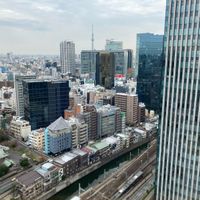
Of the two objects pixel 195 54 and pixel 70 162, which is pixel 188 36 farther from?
pixel 70 162

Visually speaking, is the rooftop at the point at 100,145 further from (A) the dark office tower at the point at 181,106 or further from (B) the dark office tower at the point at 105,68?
(B) the dark office tower at the point at 105,68

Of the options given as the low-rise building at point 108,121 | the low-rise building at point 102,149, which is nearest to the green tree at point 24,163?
the low-rise building at point 102,149

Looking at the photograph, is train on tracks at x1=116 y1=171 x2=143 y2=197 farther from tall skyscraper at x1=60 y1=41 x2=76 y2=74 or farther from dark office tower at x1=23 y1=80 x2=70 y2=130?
tall skyscraper at x1=60 y1=41 x2=76 y2=74

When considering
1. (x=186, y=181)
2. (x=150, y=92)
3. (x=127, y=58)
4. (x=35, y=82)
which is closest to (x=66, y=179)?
(x=186, y=181)

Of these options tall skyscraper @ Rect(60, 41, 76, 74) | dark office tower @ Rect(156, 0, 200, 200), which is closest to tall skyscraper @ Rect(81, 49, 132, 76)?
tall skyscraper @ Rect(60, 41, 76, 74)

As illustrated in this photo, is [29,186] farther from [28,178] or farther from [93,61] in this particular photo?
[93,61]

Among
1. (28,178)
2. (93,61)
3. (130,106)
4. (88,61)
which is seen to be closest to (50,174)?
Result: (28,178)

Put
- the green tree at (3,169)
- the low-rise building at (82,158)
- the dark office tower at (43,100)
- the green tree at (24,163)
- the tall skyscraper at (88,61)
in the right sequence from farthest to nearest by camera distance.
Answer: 1. the tall skyscraper at (88,61)
2. the dark office tower at (43,100)
3. the low-rise building at (82,158)
4. the green tree at (24,163)
5. the green tree at (3,169)

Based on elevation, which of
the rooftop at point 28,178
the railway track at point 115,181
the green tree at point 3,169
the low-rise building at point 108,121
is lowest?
the railway track at point 115,181
